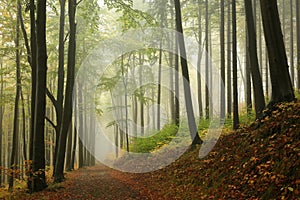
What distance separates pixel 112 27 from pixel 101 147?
72785 mm

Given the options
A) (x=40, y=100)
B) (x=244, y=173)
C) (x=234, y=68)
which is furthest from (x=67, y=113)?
(x=244, y=173)

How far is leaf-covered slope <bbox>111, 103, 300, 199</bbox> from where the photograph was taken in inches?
234

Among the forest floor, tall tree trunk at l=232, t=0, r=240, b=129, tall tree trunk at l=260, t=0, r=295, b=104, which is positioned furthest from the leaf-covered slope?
tall tree trunk at l=232, t=0, r=240, b=129

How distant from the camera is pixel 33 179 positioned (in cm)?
1102

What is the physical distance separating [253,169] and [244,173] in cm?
27

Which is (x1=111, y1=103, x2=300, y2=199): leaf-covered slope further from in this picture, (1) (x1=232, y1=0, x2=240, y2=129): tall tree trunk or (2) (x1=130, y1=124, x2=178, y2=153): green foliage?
(2) (x1=130, y1=124, x2=178, y2=153): green foliage

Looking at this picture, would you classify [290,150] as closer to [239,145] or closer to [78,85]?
[239,145]

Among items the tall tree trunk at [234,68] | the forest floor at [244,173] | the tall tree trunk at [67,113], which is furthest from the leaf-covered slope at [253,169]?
the tall tree trunk at [67,113]

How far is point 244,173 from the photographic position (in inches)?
296

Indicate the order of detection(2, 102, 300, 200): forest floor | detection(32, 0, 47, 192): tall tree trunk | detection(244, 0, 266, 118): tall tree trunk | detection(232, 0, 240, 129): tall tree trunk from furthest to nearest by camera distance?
detection(232, 0, 240, 129): tall tree trunk, detection(244, 0, 266, 118): tall tree trunk, detection(32, 0, 47, 192): tall tree trunk, detection(2, 102, 300, 200): forest floor

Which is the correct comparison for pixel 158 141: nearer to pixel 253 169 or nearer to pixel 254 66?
pixel 254 66

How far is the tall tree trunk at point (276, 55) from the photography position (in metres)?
8.94

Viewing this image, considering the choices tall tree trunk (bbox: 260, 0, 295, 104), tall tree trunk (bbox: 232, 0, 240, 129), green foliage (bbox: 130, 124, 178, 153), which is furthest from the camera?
green foliage (bbox: 130, 124, 178, 153)

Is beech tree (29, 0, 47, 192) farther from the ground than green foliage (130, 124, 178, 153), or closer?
farther from the ground
